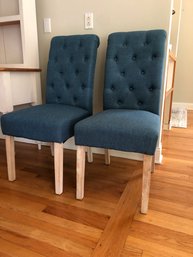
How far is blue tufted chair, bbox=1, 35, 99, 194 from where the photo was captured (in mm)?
1211

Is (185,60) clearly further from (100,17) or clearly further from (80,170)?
(80,170)

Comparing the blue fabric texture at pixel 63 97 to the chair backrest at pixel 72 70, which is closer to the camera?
the blue fabric texture at pixel 63 97

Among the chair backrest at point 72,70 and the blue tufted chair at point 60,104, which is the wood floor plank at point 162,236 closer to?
the blue tufted chair at point 60,104

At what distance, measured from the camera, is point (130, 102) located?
1.44 metres

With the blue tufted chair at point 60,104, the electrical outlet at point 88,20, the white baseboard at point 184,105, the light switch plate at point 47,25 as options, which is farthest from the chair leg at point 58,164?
the white baseboard at point 184,105

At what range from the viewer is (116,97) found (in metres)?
1.47

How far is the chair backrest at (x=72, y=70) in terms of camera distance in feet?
4.90

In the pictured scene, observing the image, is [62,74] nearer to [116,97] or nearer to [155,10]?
[116,97]

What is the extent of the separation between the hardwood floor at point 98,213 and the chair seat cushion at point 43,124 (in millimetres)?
365

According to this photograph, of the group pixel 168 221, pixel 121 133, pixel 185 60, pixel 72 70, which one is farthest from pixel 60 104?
pixel 185 60

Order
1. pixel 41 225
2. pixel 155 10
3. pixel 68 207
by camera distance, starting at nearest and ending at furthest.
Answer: pixel 41 225 → pixel 68 207 → pixel 155 10

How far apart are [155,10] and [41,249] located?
5.06 feet

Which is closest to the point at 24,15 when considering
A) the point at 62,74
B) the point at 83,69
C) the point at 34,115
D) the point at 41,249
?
the point at 62,74

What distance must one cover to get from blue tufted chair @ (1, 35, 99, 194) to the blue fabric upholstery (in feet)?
0.39
